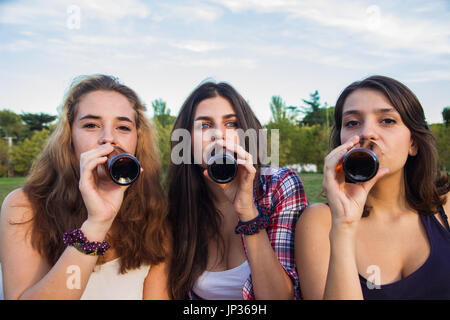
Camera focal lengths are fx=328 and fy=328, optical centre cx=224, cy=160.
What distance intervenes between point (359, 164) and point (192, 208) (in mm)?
1594

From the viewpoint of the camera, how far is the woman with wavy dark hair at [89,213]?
2.21m

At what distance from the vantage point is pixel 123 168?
7.84 feet

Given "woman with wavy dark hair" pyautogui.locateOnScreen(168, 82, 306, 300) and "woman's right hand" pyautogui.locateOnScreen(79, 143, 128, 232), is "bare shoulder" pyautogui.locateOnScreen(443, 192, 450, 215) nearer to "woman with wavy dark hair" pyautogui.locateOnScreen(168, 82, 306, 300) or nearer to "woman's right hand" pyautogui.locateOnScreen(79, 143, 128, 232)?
"woman with wavy dark hair" pyautogui.locateOnScreen(168, 82, 306, 300)

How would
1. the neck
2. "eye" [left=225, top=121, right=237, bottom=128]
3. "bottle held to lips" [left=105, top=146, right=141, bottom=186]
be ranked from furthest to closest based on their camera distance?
"eye" [left=225, top=121, right=237, bottom=128] → the neck → "bottle held to lips" [left=105, top=146, right=141, bottom=186]

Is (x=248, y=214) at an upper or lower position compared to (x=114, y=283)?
upper

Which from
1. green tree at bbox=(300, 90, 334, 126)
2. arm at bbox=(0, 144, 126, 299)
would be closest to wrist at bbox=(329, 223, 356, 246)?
arm at bbox=(0, 144, 126, 299)

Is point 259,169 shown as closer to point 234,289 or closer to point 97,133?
point 234,289

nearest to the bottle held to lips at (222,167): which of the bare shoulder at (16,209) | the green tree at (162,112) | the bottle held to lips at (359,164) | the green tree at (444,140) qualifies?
the bottle held to lips at (359,164)

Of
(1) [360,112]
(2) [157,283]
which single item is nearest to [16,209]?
(2) [157,283]

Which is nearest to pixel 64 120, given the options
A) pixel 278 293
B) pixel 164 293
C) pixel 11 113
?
pixel 164 293

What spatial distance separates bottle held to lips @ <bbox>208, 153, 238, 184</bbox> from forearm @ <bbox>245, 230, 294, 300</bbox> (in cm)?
49

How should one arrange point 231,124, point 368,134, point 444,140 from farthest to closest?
point 444,140 < point 231,124 < point 368,134

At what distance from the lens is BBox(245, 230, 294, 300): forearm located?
2.48 meters

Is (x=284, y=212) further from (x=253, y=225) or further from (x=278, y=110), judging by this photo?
(x=278, y=110)
